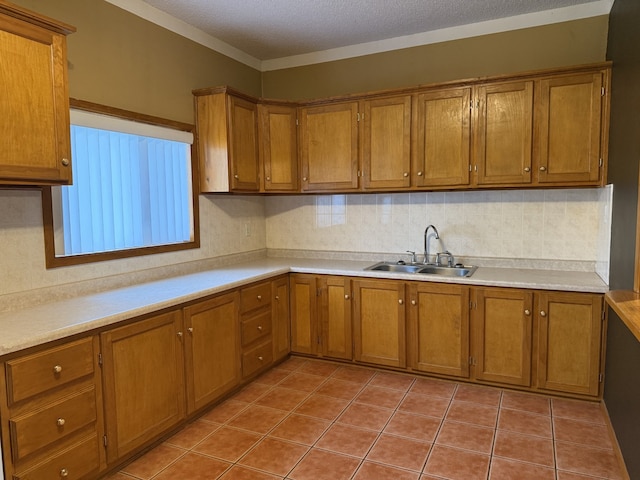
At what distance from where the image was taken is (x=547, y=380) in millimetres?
3031

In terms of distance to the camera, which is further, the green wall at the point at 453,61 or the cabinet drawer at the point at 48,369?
the green wall at the point at 453,61

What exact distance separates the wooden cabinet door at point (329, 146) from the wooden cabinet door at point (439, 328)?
1.11 meters

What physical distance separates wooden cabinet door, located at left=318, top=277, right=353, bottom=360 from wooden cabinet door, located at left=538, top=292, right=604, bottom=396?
1413 millimetres

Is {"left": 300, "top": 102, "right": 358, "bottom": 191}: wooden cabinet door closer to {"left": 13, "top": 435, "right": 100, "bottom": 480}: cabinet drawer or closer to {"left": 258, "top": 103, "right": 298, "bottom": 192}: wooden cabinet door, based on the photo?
{"left": 258, "top": 103, "right": 298, "bottom": 192}: wooden cabinet door

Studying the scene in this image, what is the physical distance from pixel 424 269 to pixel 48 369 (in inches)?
108

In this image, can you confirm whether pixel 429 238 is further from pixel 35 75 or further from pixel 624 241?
pixel 35 75

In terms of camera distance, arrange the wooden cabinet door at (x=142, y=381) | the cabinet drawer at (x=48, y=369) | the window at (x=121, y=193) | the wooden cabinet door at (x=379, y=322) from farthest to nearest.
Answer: the wooden cabinet door at (x=379, y=322) < the window at (x=121, y=193) < the wooden cabinet door at (x=142, y=381) < the cabinet drawer at (x=48, y=369)

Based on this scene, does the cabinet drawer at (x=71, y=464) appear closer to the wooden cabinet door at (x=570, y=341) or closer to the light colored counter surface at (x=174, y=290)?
the light colored counter surface at (x=174, y=290)

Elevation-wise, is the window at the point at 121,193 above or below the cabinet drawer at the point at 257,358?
above

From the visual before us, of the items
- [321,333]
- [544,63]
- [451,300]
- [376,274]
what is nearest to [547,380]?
[451,300]

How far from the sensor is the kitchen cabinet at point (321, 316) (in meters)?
3.63

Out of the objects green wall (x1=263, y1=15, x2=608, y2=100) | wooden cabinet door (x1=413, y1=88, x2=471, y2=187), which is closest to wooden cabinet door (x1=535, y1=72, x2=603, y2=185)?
green wall (x1=263, y1=15, x2=608, y2=100)

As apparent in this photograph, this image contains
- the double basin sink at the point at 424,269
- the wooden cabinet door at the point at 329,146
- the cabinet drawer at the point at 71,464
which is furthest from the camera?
the wooden cabinet door at the point at 329,146

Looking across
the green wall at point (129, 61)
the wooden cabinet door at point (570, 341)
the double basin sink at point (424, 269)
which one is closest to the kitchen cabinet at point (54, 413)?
the green wall at point (129, 61)
